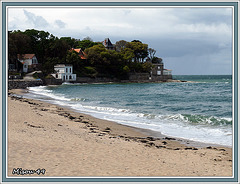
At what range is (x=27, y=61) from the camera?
72.6 meters

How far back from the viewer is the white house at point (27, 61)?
71125 millimetres

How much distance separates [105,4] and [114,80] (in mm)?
83764

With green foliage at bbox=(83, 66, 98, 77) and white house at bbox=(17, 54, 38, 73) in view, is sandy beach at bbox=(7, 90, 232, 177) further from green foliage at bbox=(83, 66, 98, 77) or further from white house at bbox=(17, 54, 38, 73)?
green foliage at bbox=(83, 66, 98, 77)

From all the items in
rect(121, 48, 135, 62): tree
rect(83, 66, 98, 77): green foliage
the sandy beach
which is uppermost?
rect(121, 48, 135, 62): tree

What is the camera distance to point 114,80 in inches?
3536

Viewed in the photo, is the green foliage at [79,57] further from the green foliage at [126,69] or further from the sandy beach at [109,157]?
the sandy beach at [109,157]

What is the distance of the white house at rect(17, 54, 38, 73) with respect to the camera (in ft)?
233

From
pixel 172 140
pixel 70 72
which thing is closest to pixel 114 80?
pixel 70 72

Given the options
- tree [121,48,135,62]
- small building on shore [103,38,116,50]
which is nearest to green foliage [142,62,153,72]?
tree [121,48,135,62]

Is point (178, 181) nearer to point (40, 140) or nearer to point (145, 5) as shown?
point (145, 5)

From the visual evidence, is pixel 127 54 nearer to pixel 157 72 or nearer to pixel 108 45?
pixel 157 72

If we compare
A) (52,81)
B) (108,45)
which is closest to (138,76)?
(108,45)

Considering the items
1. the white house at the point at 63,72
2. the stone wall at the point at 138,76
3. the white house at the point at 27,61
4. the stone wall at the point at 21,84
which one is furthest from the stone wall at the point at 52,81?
the stone wall at the point at 138,76

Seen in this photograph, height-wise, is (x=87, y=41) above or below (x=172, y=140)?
above
